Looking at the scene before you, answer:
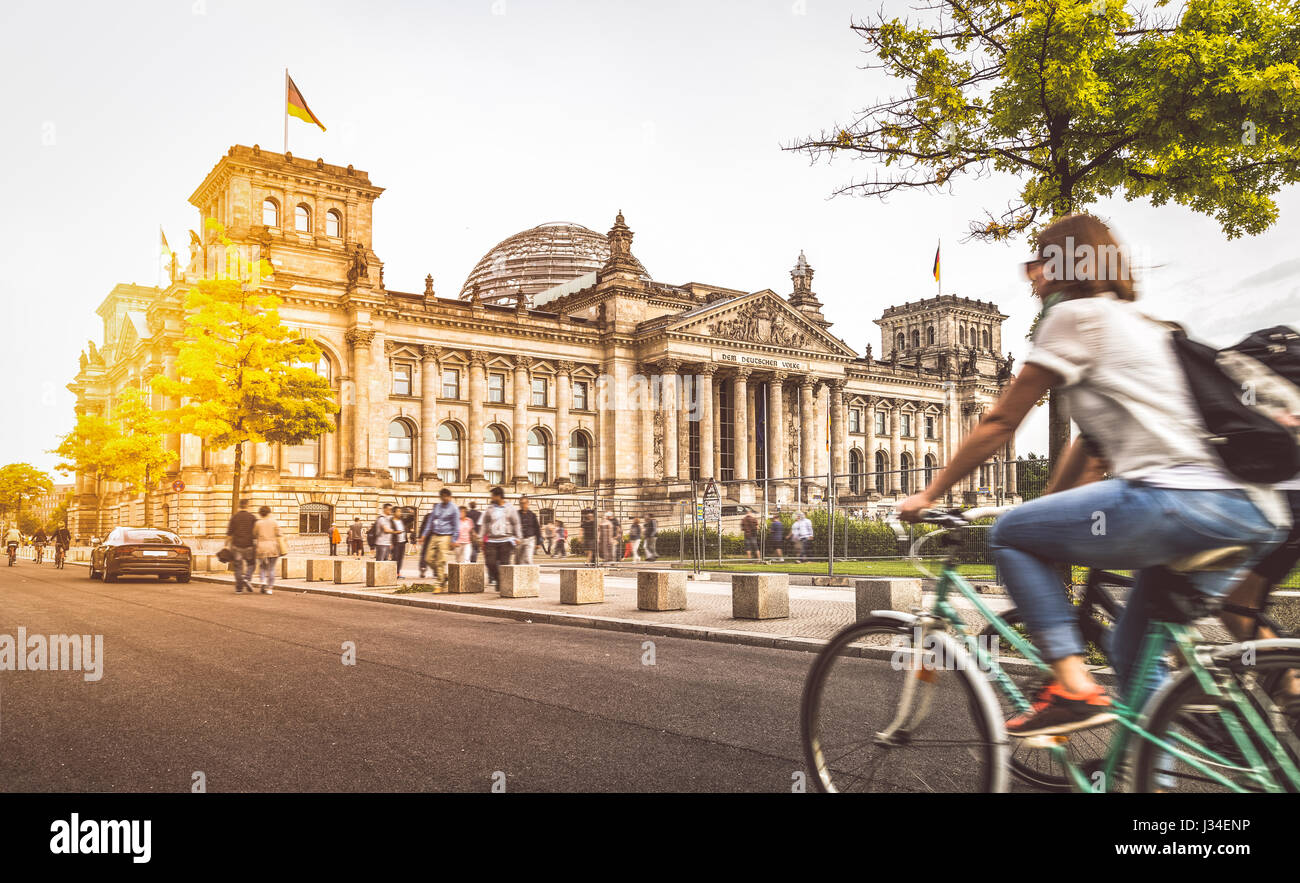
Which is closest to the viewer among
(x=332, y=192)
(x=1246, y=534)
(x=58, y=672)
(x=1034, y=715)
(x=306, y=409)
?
(x=1246, y=534)

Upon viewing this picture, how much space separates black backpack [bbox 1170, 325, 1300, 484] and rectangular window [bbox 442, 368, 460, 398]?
60735mm

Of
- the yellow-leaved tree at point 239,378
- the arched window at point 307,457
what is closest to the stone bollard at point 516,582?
the yellow-leaved tree at point 239,378

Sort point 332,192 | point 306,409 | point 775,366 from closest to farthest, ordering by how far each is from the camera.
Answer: point 306,409
point 332,192
point 775,366

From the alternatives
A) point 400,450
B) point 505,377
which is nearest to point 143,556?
A: point 400,450

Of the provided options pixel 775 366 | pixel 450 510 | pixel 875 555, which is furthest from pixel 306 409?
pixel 775 366

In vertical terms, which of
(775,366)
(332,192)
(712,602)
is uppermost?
(332,192)

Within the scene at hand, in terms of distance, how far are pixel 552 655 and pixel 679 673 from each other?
1.86 metres

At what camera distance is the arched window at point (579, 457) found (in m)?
67.6

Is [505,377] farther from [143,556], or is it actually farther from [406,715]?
[406,715]

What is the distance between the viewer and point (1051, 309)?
355cm

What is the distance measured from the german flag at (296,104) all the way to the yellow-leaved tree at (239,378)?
14265mm

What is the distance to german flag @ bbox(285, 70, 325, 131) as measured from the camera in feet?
157

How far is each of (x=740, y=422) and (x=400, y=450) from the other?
23.6 metres
